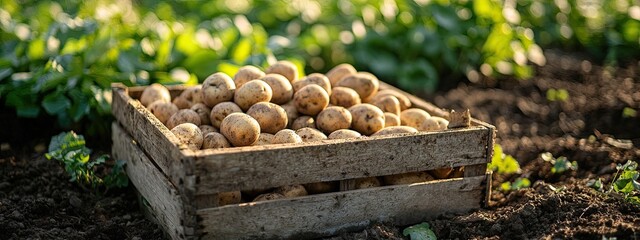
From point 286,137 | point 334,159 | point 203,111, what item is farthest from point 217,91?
point 334,159

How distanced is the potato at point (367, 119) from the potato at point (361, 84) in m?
0.42

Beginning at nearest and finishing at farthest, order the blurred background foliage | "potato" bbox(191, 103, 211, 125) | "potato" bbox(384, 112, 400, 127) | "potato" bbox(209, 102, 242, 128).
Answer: "potato" bbox(209, 102, 242, 128) < "potato" bbox(191, 103, 211, 125) < "potato" bbox(384, 112, 400, 127) < the blurred background foliage

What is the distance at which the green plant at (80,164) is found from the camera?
3.77m

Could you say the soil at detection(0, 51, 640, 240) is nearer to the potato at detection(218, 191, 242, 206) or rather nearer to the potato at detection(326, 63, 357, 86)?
the potato at detection(218, 191, 242, 206)

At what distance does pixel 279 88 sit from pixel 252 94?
233 mm

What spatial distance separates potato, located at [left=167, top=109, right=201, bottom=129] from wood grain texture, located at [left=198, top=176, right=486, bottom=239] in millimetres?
714

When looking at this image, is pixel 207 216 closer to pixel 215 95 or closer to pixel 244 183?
pixel 244 183

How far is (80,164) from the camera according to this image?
3768mm

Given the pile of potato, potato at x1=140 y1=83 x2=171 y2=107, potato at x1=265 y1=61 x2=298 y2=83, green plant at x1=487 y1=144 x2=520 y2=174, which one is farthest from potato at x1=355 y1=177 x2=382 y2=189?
potato at x1=140 y1=83 x2=171 y2=107

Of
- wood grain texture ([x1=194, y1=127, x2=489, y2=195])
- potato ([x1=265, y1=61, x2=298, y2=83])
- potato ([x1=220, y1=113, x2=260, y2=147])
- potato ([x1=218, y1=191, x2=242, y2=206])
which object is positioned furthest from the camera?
potato ([x1=265, y1=61, x2=298, y2=83])

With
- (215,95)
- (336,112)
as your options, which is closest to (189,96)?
(215,95)

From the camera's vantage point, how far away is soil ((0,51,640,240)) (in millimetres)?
3400

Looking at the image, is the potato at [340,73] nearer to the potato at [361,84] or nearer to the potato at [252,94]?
the potato at [361,84]

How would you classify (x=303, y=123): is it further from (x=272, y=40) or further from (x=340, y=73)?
(x=272, y=40)
